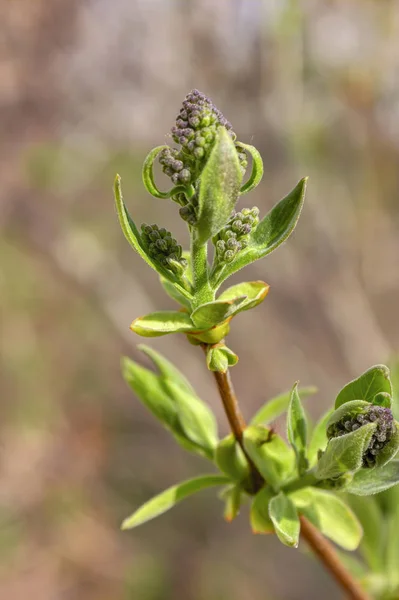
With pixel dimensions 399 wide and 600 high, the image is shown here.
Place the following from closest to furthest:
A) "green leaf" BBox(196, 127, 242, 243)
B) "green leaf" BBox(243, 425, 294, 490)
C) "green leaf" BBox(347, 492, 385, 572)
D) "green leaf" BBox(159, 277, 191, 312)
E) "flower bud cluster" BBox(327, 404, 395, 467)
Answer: "green leaf" BBox(196, 127, 242, 243) < "flower bud cluster" BBox(327, 404, 395, 467) < "green leaf" BBox(159, 277, 191, 312) < "green leaf" BBox(243, 425, 294, 490) < "green leaf" BBox(347, 492, 385, 572)

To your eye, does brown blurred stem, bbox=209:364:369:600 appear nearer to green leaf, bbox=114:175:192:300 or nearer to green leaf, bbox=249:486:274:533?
green leaf, bbox=249:486:274:533

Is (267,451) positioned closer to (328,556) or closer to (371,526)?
(328,556)

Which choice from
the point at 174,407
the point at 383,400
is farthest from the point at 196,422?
the point at 383,400

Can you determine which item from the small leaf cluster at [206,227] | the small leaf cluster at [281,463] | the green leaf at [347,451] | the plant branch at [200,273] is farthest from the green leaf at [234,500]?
the plant branch at [200,273]

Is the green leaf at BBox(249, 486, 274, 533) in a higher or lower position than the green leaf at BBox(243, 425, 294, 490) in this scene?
lower

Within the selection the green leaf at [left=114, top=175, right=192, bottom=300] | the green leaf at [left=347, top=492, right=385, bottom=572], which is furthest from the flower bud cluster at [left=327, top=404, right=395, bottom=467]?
the green leaf at [left=347, top=492, right=385, bottom=572]

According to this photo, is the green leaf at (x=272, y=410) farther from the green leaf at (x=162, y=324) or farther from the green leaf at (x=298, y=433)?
the green leaf at (x=162, y=324)
